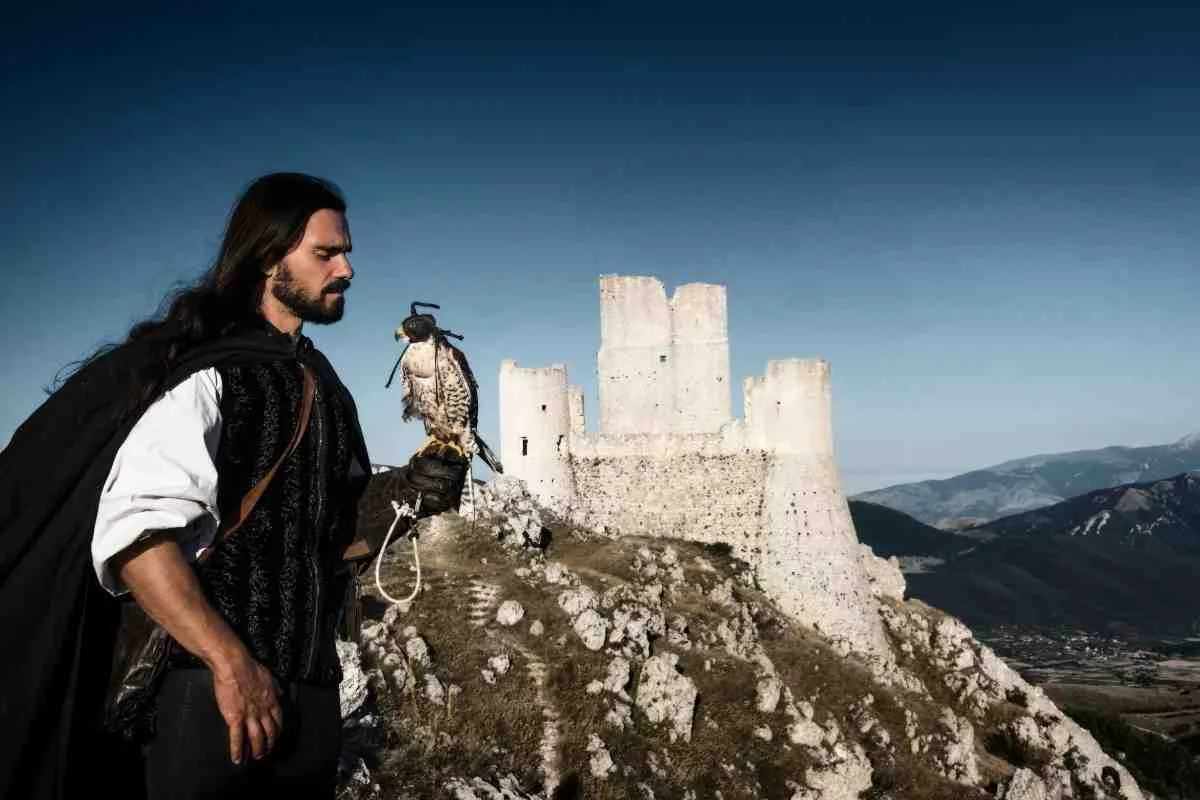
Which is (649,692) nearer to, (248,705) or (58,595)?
(248,705)

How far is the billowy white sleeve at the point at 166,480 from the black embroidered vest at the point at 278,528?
118mm

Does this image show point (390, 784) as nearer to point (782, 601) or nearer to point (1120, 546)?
point (782, 601)

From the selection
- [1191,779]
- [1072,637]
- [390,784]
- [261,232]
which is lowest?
[1072,637]

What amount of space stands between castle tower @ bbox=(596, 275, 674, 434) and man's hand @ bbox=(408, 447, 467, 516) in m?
25.6

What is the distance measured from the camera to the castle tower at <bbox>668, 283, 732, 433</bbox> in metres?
29.5

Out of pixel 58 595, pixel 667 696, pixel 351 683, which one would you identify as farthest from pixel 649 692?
pixel 58 595

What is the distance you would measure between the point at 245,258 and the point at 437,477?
3.71 feet

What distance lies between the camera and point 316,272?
11.1ft

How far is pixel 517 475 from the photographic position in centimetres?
2891

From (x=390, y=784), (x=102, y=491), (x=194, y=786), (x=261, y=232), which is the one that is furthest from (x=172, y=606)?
(x=390, y=784)

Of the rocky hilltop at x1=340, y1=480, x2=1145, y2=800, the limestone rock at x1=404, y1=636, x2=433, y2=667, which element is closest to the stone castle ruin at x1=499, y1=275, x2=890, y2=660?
the rocky hilltop at x1=340, y1=480, x2=1145, y2=800

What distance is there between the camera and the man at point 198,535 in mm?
2711

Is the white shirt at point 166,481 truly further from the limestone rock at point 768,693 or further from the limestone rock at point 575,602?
the limestone rock at point 768,693

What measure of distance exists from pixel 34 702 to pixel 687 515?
87.8 feet
